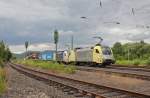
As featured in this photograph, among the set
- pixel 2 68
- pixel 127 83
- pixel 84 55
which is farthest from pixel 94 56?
pixel 127 83

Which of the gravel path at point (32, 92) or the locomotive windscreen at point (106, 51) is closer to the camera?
the gravel path at point (32, 92)

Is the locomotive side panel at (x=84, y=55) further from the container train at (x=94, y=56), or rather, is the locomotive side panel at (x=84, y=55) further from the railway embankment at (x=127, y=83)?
the railway embankment at (x=127, y=83)

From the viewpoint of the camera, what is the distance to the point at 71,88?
770 inches

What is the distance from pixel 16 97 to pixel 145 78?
9762 millimetres

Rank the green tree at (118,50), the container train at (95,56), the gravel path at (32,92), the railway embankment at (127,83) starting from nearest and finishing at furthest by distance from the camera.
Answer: the gravel path at (32,92), the railway embankment at (127,83), the container train at (95,56), the green tree at (118,50)

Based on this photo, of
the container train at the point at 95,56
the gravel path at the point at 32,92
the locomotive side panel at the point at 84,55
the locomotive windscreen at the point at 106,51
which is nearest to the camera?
the gravel path at the point at 32,92

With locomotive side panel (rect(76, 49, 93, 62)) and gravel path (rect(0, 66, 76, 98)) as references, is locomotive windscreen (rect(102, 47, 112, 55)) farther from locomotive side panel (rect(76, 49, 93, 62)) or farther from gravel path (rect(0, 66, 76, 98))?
gravel path (rect(0, 66, 76, 98))

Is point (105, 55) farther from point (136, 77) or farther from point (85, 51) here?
point (136, 77)

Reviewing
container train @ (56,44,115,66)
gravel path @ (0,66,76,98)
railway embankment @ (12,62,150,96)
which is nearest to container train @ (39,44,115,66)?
container train @ (56,44,115,66)

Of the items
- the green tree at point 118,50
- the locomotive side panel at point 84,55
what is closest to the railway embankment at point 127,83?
the locomotive side panel at point 84,55

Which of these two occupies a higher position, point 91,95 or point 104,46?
point 104,46

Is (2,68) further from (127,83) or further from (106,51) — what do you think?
(127,83)

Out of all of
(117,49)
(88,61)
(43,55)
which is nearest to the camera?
(88,61)

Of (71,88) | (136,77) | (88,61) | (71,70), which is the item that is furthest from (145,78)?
(88,61)
